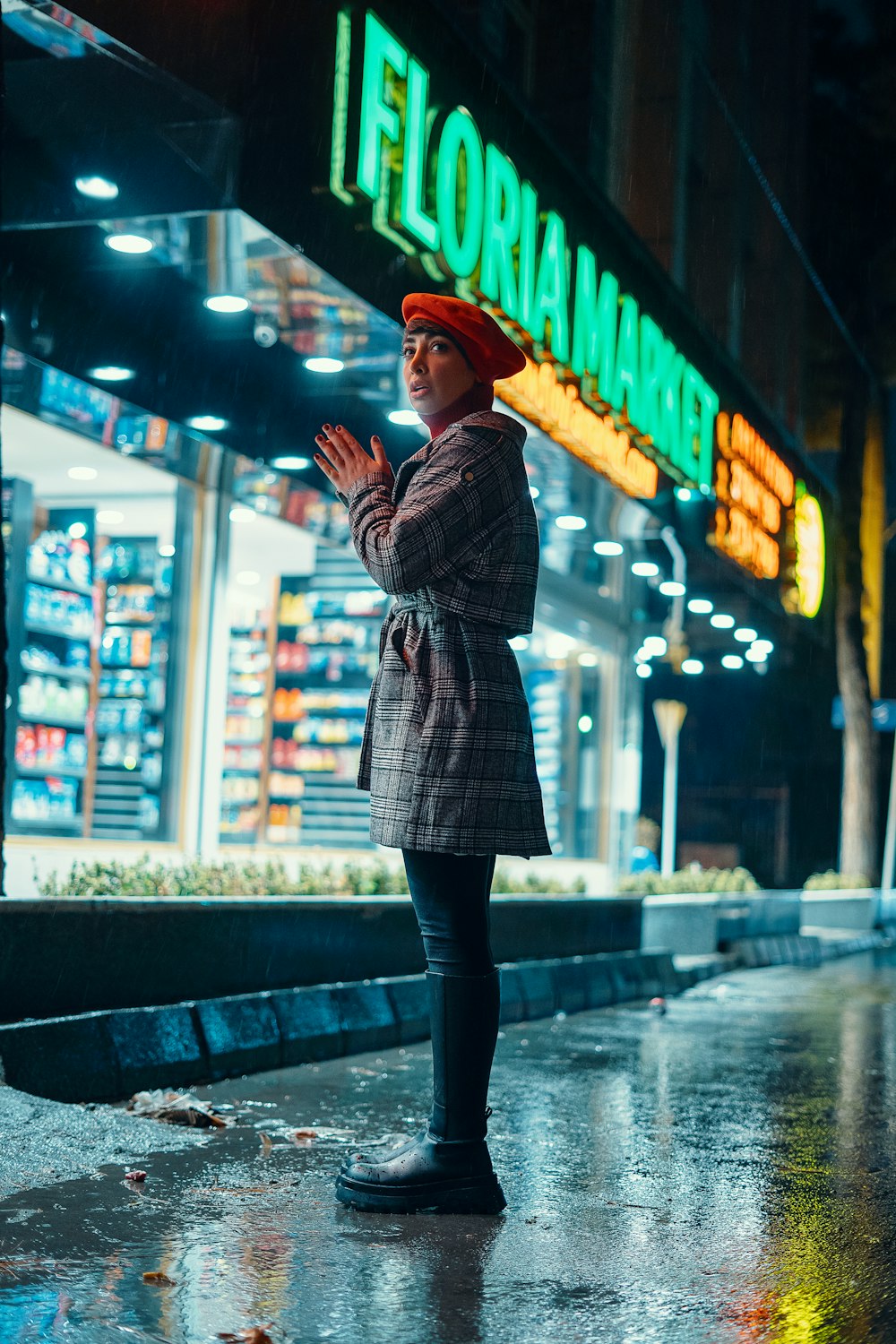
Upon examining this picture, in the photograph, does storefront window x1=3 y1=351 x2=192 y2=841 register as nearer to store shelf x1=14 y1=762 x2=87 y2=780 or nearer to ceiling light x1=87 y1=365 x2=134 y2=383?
store shelf x1=14 y1=762 x2=87 y2=780

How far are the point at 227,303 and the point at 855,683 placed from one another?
57.8 ft

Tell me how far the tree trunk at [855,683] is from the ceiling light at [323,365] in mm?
15384

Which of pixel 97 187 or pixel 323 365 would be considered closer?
pixel 97 187

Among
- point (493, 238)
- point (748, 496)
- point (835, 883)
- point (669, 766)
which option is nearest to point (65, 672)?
point (493, 238)

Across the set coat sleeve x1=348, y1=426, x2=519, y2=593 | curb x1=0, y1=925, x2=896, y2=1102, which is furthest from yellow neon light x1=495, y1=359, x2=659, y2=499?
coat sleeve x1=348, y1=426, x2=519, y2=593

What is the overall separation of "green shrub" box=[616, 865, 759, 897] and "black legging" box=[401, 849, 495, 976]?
365 inches

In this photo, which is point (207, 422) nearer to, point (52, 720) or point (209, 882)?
point (209, 882)

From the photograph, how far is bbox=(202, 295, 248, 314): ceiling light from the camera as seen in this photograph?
26.0 ft

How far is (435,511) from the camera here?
3.58 meters

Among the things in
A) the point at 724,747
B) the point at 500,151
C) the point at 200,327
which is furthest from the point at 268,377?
the point at 724,747

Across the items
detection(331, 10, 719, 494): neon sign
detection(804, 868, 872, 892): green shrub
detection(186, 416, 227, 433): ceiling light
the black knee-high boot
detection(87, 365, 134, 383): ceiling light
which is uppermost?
detection(331, 10, 719, 494): neon sign

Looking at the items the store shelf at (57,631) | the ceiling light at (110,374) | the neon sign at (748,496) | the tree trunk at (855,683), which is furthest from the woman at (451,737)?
the tree trunk at (855,683)

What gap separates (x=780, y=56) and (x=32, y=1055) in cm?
1920

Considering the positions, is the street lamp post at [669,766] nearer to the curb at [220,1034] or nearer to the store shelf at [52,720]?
the store shelf at [52,720]
